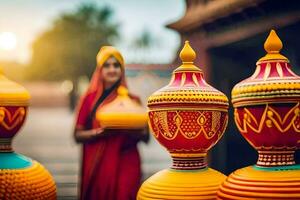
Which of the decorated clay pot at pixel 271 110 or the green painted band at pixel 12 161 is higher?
the decorated clay pot at pixel 271 110

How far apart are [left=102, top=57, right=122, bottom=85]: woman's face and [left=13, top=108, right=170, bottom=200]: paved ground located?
2732mm

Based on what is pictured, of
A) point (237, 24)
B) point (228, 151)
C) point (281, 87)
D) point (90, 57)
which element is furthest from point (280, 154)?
point (90, 57)

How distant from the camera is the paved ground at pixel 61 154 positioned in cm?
864

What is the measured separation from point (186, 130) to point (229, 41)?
11.3 feet

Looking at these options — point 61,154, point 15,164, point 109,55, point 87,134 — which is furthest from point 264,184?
point 61,154

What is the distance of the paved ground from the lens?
8641 mm

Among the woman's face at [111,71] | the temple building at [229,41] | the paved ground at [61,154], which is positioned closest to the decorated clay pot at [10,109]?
the woman's face at [111,71]

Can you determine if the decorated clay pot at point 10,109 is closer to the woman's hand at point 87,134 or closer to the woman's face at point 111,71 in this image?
the woman's hand at point 87,134

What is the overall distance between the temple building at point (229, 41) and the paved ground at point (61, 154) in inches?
44.4

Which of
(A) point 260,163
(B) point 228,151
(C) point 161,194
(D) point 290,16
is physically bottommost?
(B) point 228,151

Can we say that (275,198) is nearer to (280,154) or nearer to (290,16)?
(280,154)

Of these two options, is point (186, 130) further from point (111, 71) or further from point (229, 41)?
point (229, 41)

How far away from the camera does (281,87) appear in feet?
6.87

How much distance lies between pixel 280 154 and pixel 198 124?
1.21 ft
